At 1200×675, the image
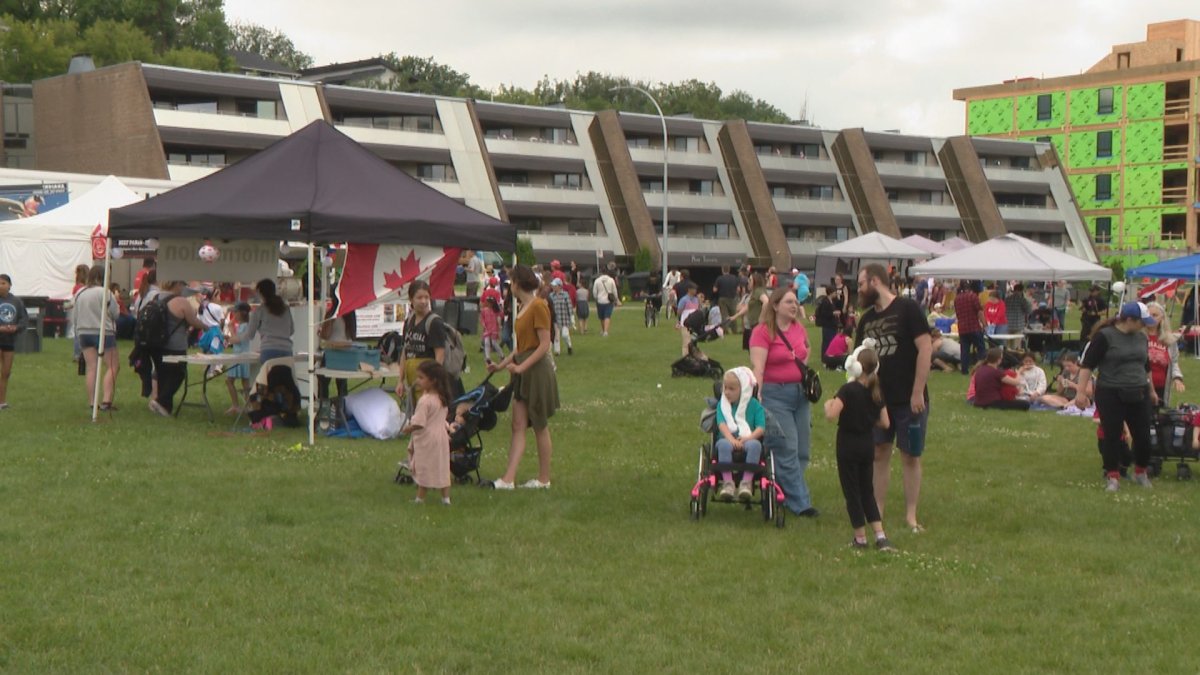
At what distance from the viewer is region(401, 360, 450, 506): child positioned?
10586mm

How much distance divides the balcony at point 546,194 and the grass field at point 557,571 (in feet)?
187

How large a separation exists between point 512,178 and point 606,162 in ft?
17.6

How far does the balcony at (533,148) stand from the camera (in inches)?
2769

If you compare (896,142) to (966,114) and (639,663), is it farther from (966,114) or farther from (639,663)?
(639,663)

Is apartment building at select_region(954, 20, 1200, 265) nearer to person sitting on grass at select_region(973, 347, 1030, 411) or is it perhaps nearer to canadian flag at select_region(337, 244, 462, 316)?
person sitting on grass at select_region(973, 347, 1030, 411)

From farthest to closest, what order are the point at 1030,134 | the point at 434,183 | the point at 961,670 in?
1. the point at 1030,134
2. the point at 434,183
3. the point at 961,670

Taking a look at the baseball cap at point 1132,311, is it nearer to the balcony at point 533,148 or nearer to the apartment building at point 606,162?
the apartment building at point 606,162

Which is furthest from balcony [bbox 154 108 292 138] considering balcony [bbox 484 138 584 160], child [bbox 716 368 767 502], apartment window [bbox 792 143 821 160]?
child [bbox 716 368 767 502]

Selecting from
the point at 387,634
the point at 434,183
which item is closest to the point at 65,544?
the point at 387,634

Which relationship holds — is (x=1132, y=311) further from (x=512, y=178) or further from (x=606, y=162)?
(x=606, y=162)

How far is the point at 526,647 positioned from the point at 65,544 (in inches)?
143

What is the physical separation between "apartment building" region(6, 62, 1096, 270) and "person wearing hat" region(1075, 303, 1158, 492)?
168 ft

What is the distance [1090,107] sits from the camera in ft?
300

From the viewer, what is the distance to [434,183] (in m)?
68.1
